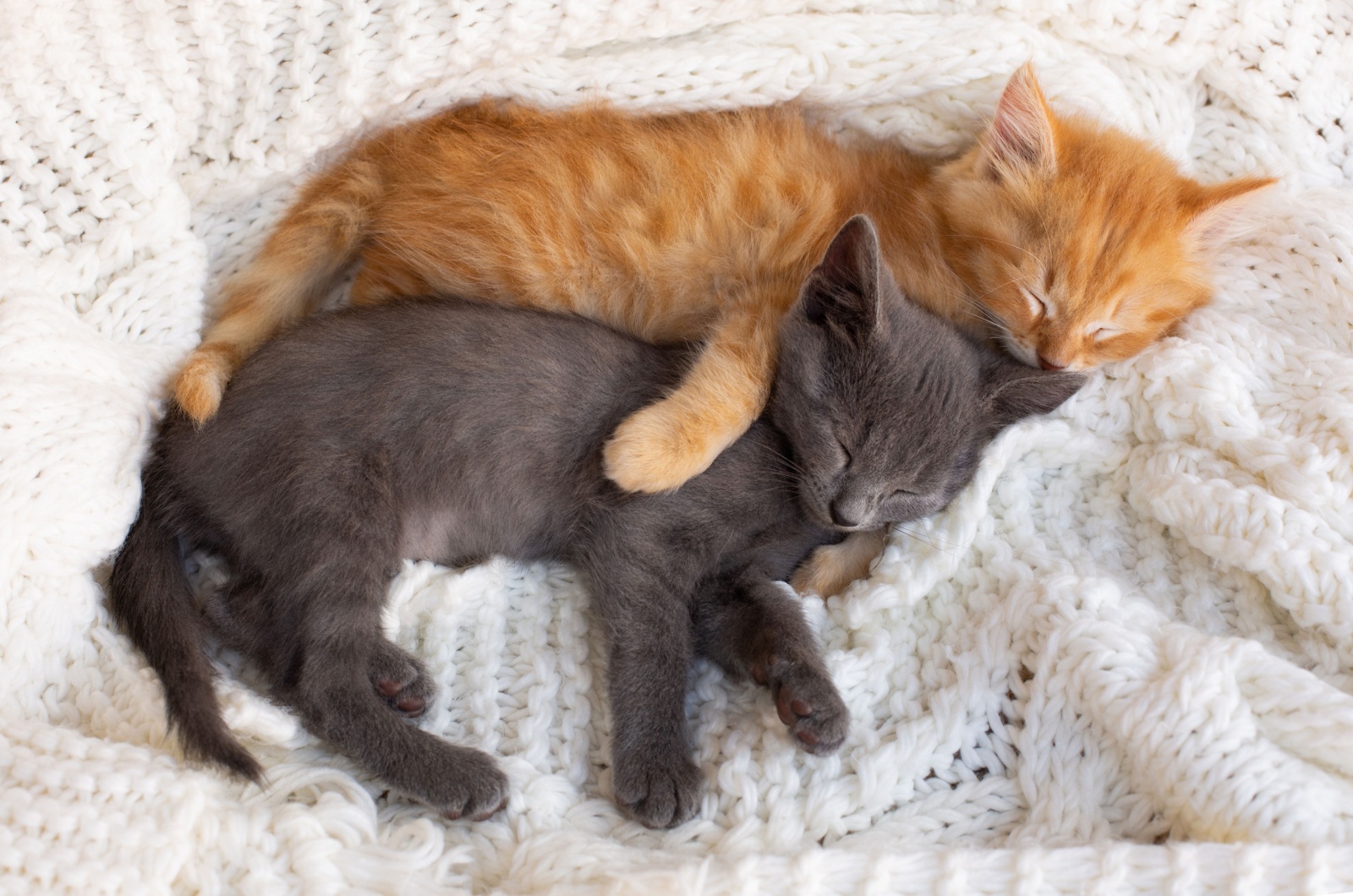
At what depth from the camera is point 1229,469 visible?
4.22 ft

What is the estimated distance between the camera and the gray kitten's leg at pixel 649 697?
1.15 meters

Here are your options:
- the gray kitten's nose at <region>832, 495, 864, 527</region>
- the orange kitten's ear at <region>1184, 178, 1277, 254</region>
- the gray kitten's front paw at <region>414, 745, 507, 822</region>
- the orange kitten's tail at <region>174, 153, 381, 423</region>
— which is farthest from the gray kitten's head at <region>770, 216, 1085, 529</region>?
the orange kitten's tail at <region>174, 153, 381, 423</region>

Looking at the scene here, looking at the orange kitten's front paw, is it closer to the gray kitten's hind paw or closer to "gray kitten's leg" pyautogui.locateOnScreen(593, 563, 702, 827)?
"gray kitten's leg" pyautogui.locateOnScreen(593, 563, 702, 827)

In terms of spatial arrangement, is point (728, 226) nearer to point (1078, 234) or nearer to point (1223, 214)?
point (1078, 234)

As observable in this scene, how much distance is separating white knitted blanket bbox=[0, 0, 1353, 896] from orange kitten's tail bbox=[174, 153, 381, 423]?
50 millimetres

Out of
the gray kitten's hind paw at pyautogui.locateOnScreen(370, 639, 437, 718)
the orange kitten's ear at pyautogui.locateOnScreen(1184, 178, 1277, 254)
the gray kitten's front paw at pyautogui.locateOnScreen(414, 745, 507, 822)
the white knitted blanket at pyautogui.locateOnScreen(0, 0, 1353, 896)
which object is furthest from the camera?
the orange kitten's ear at pyautogui.locateOnScreen(1184, 178, 1277, 254)

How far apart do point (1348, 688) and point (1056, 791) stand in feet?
1.19

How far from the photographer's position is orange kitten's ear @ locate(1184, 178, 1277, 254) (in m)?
1.36

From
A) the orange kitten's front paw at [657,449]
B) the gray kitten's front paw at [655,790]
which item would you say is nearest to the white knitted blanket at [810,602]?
the gray kitten's front paw at [655,790]

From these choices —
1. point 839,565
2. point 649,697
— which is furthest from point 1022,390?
point 649,697

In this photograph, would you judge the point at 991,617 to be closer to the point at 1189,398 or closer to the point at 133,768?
the point at 1189,398

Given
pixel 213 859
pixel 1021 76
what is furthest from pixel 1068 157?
pixel 213 859

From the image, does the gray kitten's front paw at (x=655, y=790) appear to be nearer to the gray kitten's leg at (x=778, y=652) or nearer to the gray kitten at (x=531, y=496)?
the gray kitten at (x=531, y=496)

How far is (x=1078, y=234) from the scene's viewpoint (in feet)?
4.58
